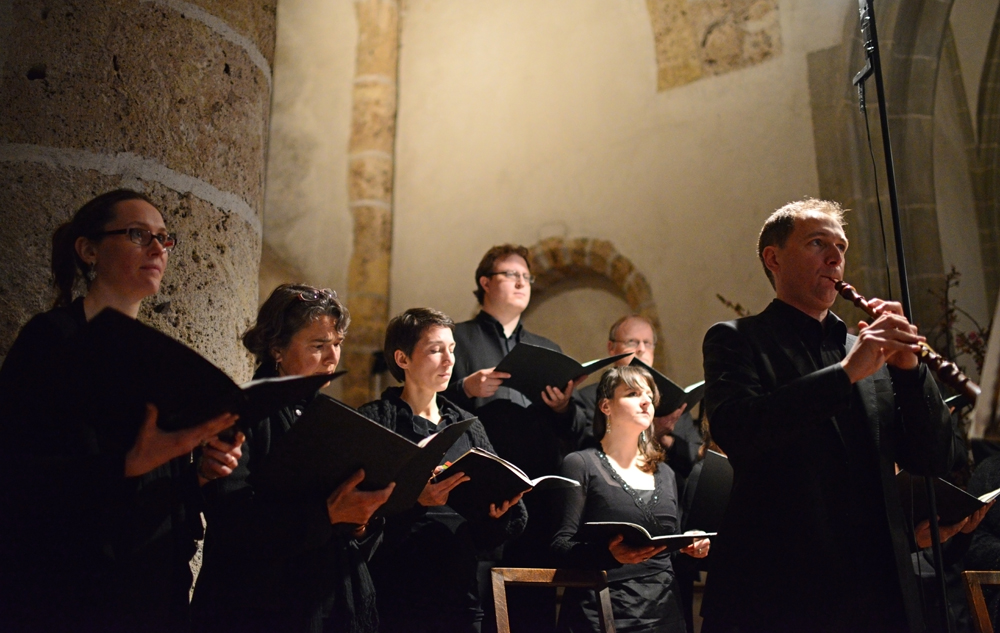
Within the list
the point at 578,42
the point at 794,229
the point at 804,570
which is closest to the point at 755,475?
the point at 804,570

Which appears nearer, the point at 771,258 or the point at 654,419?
the point at 771,258

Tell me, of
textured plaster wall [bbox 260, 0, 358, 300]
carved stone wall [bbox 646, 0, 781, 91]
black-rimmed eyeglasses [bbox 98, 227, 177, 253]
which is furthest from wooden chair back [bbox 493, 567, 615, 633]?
textured plaster wall [bbox 260, 0, 358, 300]

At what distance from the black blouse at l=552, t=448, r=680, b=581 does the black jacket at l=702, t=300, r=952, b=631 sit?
3.36ft

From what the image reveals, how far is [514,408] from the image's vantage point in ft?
12.0

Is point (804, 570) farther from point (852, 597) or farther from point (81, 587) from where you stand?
point (81, 587)

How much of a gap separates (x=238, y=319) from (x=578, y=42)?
5391mm

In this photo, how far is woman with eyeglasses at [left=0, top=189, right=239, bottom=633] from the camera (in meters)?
1.62

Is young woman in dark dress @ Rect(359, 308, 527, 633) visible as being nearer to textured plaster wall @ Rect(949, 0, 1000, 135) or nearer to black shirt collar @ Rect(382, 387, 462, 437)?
black shirt collar @ Rect(382, 387, 462, 437)

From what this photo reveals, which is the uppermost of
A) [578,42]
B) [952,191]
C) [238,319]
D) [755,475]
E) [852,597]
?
[578,42]

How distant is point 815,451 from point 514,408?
1.82 m

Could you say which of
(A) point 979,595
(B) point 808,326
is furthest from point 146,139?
(A) point 979,595

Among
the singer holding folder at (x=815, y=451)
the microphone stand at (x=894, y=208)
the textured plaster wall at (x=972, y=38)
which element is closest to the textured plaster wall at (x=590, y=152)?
the textured plaster wall at (x=972, y=38)

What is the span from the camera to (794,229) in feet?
7.16

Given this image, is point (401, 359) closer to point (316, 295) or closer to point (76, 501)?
point (316, 295)
